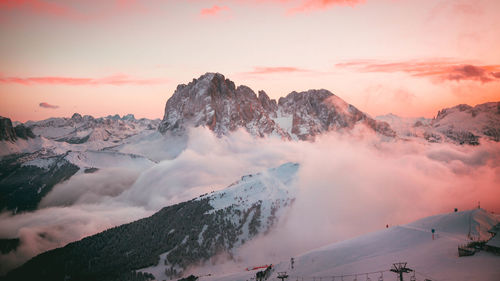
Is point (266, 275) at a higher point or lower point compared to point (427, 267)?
lower

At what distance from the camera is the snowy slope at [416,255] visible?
8469cm

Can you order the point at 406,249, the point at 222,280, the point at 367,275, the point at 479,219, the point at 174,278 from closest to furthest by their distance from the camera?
the point at 367,275 → the point at 406,249 → the point at 479,219 → the point at 222,280 → the point at 174,278

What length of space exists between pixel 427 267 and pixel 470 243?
15.1 m

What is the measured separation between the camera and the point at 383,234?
126m

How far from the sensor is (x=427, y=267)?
294 ft

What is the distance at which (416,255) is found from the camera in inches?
3871

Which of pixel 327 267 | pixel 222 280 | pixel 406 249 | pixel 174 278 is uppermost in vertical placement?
pixel 406 249

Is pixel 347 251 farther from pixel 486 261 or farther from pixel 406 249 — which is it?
pixel 486 261

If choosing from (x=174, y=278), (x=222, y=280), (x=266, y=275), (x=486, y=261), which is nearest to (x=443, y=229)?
(x=486, y=261)

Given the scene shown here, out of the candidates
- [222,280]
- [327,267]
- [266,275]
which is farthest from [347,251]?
[222,280]

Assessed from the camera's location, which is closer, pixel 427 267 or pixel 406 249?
pixel 427 267

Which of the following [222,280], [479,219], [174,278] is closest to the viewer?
[479,219]

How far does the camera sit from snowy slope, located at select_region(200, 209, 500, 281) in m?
84.7

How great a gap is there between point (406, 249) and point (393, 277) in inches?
795
